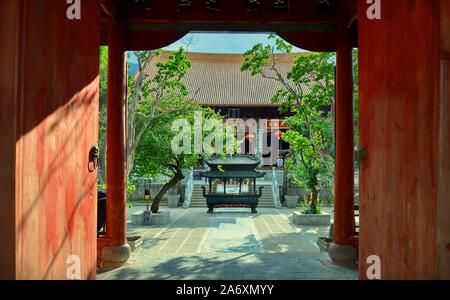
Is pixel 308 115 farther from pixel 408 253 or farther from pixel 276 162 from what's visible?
pixel 276 162

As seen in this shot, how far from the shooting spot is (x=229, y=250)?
28.5ft

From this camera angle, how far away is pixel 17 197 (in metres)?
1.93

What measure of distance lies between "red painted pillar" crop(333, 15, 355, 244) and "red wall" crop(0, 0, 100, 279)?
4.07 m

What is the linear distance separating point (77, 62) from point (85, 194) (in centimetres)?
85

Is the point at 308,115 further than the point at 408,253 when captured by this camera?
Yes

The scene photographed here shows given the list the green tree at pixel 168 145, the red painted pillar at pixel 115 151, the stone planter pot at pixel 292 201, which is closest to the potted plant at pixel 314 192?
the green tree at pixel 168 145

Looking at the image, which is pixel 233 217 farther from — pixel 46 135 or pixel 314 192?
pixel 46 135

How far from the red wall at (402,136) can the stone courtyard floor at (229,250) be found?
2.65 metres

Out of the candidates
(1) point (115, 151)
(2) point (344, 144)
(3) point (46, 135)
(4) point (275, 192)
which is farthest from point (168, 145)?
(3) point (46, 135)

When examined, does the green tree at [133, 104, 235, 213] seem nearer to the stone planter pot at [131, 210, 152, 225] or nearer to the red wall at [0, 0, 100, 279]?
the stone planter pot at [131, 210, 152, 225]

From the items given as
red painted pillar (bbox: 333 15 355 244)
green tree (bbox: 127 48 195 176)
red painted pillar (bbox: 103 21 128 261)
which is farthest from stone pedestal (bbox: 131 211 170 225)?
red painted pillar (bbox: 333 15 355 244)

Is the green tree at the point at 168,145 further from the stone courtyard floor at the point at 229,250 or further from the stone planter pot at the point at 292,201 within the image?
the stone planter pot at the point at 292,201
